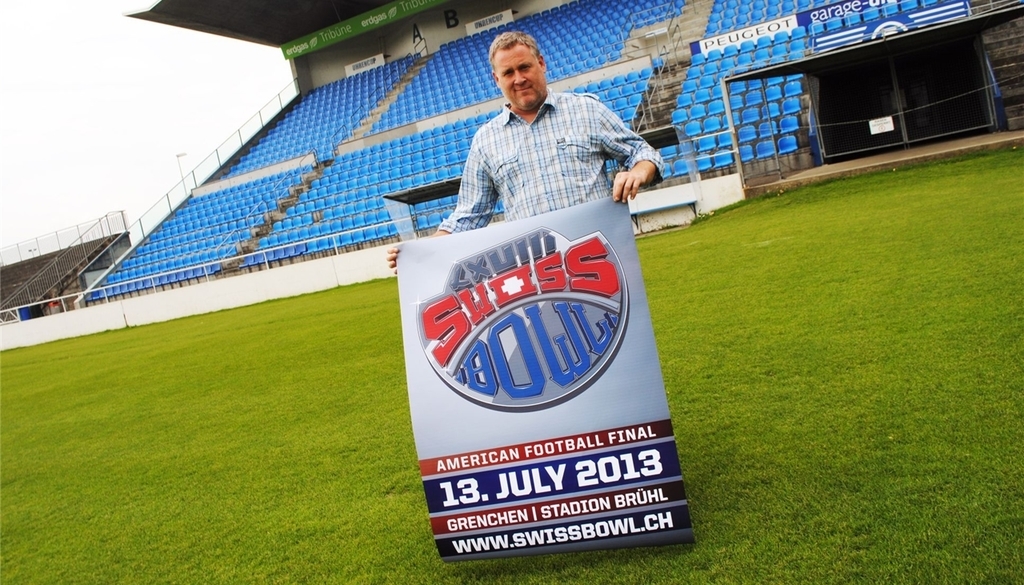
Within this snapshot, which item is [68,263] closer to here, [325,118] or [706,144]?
[325,118]

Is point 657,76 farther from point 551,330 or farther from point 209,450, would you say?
point 551,330

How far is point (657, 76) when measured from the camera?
55.7 ft

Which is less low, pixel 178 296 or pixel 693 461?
pixel 178 296

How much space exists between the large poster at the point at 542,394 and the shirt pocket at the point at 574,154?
0.38m

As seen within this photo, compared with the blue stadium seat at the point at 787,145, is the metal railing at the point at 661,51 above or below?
above

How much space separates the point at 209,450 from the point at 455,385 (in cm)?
284

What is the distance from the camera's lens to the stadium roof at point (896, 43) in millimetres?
10695

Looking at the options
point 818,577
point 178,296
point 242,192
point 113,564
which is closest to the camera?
point 818,577

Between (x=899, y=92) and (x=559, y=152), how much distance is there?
Answer: 12.3m

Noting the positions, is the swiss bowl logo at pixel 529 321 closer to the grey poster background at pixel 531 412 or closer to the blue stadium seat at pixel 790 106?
the grey poster background at pixel 531 412

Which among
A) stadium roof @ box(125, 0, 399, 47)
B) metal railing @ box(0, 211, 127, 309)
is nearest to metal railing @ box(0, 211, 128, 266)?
metal railing @ box(0, 211, 127, 309)

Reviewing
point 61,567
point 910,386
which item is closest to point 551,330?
point 910,386

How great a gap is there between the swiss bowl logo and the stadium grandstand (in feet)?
31.2

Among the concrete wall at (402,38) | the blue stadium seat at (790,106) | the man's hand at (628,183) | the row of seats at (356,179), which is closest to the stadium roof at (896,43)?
the blue stadium seat at (790,106)
